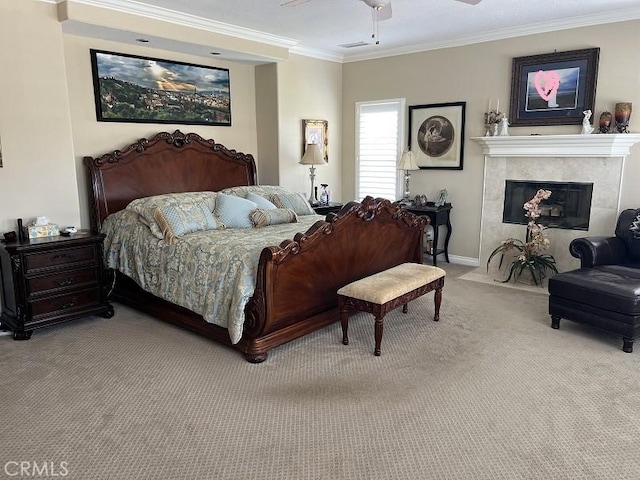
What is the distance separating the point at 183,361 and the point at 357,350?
4.21 feet

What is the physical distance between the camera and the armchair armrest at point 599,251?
434 cm

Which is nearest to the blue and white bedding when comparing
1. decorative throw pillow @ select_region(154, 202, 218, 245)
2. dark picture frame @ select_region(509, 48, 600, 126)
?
decorative throw pillow @ select_region(154, 202, 218, 245)

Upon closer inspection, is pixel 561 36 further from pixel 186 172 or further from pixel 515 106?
pixel 186 172

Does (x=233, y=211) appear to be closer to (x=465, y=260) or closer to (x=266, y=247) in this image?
(x=266, y=247)

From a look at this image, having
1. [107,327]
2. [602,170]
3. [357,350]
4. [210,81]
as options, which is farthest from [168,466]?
[602,170]

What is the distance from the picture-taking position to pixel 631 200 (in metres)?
4.95

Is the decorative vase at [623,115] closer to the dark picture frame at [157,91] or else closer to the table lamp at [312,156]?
the table lamp at [312,156]

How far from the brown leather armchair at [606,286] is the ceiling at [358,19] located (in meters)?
2.07

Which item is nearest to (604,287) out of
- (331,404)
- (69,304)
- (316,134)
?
(331,404)

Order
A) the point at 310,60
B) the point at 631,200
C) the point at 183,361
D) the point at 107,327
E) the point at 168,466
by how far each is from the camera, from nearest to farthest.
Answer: the point at 168,466
the point at 183,361
the point at 107,327
the point at 631,200
the point at 310,60

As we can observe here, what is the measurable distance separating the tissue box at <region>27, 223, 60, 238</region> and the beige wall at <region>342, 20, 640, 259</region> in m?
4.17

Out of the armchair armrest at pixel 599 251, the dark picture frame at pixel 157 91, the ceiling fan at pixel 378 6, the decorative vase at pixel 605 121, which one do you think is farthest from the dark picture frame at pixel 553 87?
the dark picture frame at pixel 157 91

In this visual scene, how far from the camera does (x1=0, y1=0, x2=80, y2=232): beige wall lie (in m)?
3.96

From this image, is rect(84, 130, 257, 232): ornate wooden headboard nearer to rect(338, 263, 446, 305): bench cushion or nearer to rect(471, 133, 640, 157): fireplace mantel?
rect(338, 263, 446, 305): bench cushion
